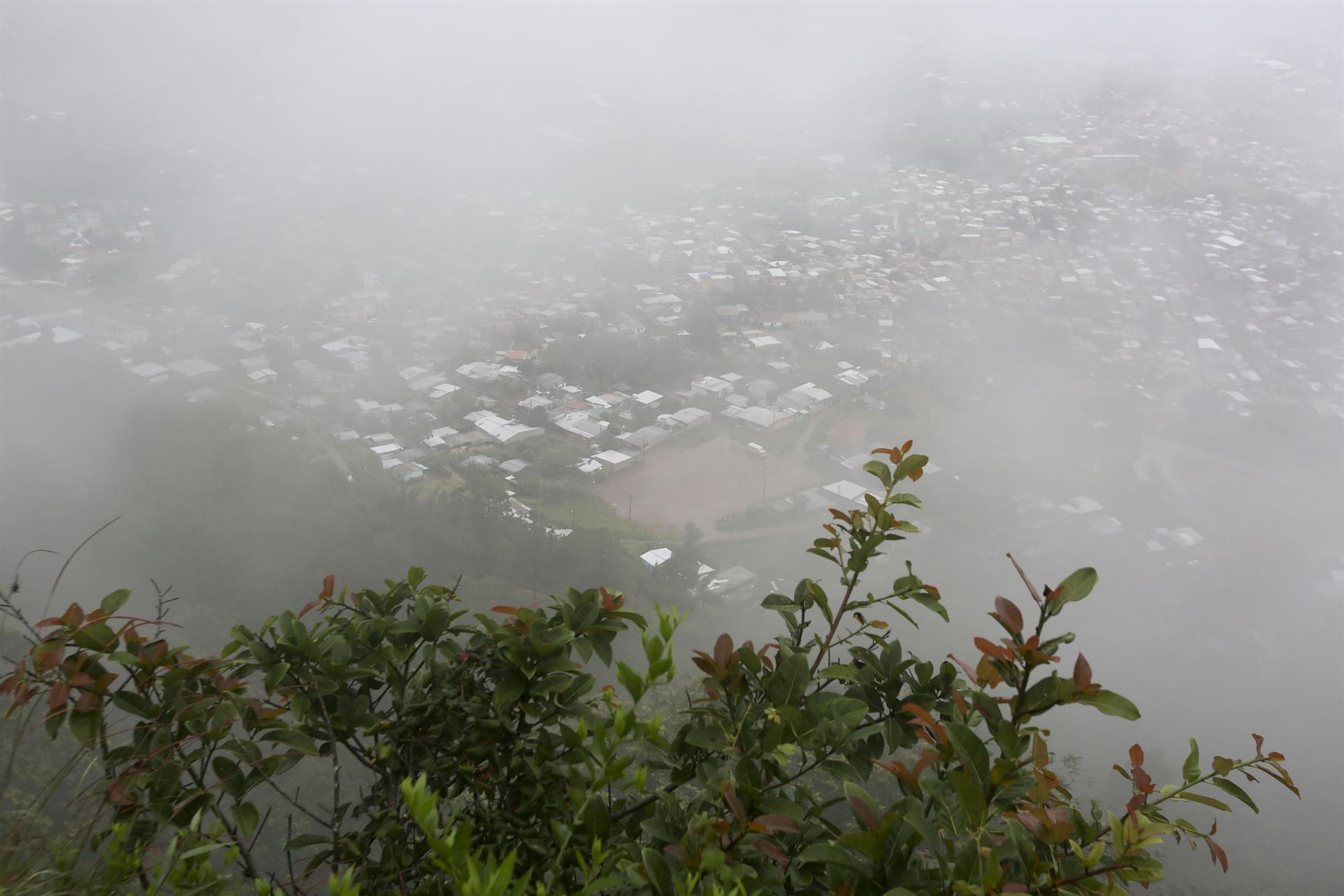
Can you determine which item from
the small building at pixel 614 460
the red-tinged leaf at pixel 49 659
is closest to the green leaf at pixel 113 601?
the red-tinged leaf at pixel 49 659

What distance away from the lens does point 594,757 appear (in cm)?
105

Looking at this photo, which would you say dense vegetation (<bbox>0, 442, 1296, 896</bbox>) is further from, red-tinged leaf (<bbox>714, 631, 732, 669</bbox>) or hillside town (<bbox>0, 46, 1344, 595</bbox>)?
hillside town (<bbox>0, 46, 1344, 595</bbox>)

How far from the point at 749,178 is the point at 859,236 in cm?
807

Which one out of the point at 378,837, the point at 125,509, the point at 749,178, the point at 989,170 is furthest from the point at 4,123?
the point at 989,170

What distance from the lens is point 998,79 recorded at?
3841 cm

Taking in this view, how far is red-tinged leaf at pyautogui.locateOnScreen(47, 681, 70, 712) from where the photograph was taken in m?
1.08

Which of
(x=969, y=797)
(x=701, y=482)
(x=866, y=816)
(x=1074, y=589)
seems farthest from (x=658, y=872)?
(x=701, y=482)

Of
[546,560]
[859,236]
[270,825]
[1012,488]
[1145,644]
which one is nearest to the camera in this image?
[270,825]

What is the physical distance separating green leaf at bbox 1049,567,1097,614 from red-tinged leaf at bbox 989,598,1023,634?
5cm

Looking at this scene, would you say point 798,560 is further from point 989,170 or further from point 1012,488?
point 989,170

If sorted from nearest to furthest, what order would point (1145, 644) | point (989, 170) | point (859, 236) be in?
point (1145, 644), point (859, 236), point (989, 170)

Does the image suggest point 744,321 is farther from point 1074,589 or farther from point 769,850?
point 769,850

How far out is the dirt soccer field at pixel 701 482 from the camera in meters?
12.6

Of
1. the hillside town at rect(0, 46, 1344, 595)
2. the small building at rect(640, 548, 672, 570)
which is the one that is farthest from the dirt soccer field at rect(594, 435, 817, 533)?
the small building at rect(640, 548, 672, 570)
